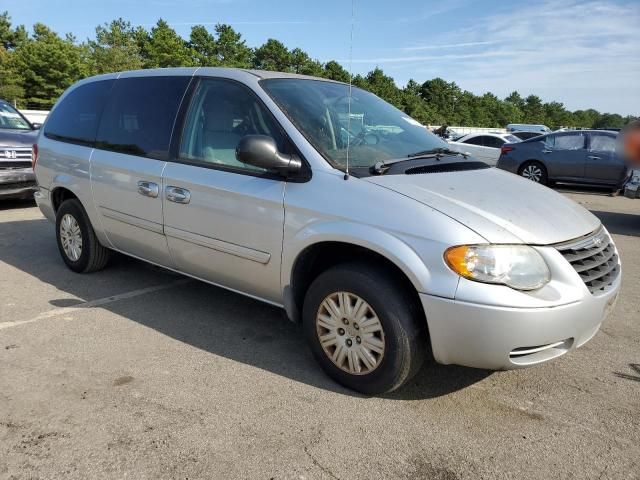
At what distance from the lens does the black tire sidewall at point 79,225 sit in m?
4.87

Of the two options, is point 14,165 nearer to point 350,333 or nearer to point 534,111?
point 350,333

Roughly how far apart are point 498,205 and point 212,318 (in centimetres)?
232

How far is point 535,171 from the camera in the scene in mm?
12680

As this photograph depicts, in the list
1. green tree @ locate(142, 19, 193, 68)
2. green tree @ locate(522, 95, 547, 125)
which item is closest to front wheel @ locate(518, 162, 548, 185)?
green tree @ locate(142, 19, 193, 68)

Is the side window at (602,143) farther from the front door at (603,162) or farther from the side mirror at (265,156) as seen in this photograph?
the side mirror at (265,156)

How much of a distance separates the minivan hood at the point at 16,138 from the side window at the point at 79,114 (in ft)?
10.6

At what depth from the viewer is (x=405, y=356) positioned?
109 inches

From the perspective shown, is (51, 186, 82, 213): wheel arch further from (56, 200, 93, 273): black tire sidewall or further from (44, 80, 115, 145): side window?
(44, 80, 115, 145): side window

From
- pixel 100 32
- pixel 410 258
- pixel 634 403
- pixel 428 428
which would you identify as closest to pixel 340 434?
pixel 428 428

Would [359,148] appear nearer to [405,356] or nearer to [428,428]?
[405,356]

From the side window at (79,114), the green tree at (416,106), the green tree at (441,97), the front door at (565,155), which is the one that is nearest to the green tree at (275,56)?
the green tree at (416,106)

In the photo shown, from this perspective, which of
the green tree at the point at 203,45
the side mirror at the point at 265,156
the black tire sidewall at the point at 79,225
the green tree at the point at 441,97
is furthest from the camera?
the green tree at the point at 441,97

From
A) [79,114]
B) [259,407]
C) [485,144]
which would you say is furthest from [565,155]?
[259,407]

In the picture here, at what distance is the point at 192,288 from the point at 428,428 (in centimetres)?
274
